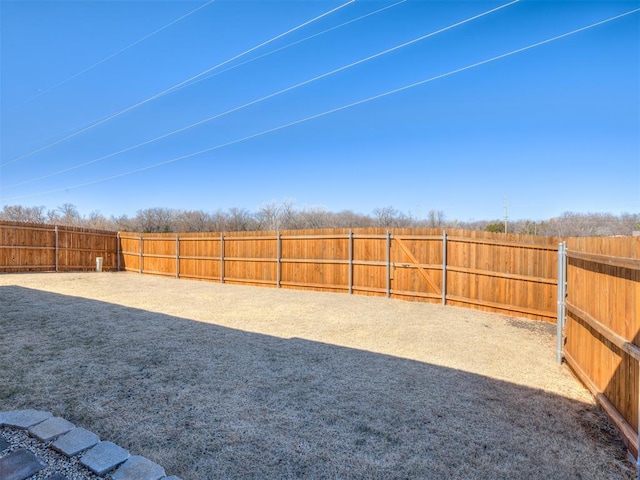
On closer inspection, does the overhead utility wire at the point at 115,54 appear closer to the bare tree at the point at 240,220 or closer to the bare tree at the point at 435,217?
the bare tree at the point at 240,220

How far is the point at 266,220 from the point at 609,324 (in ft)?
91.2

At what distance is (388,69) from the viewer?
1009 centimetres

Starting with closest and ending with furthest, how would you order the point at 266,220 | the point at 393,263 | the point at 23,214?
the point at 393,263, the point at 23,214, the point at 266,220

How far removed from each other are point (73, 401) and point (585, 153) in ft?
60.7

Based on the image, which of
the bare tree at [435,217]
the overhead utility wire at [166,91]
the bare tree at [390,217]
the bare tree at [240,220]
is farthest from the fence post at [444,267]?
the bare tree at [240,220]

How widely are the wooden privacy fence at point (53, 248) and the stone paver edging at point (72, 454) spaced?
1337 centimetres

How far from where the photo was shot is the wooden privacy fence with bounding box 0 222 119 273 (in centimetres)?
1189

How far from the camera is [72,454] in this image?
5.93ft

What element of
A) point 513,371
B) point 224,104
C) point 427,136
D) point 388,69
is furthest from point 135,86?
point 513,371

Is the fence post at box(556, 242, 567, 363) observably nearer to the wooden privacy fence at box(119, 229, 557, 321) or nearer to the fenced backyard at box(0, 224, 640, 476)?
the fenced backyard at box(0, 224, 640, 476)

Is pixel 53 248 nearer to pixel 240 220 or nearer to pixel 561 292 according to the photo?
pixel 561 292

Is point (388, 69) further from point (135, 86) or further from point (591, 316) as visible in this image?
point (135, 86)

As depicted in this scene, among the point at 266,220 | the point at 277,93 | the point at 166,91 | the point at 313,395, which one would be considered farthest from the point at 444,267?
the point at 266,220

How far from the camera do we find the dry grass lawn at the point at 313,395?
6.57 ft
